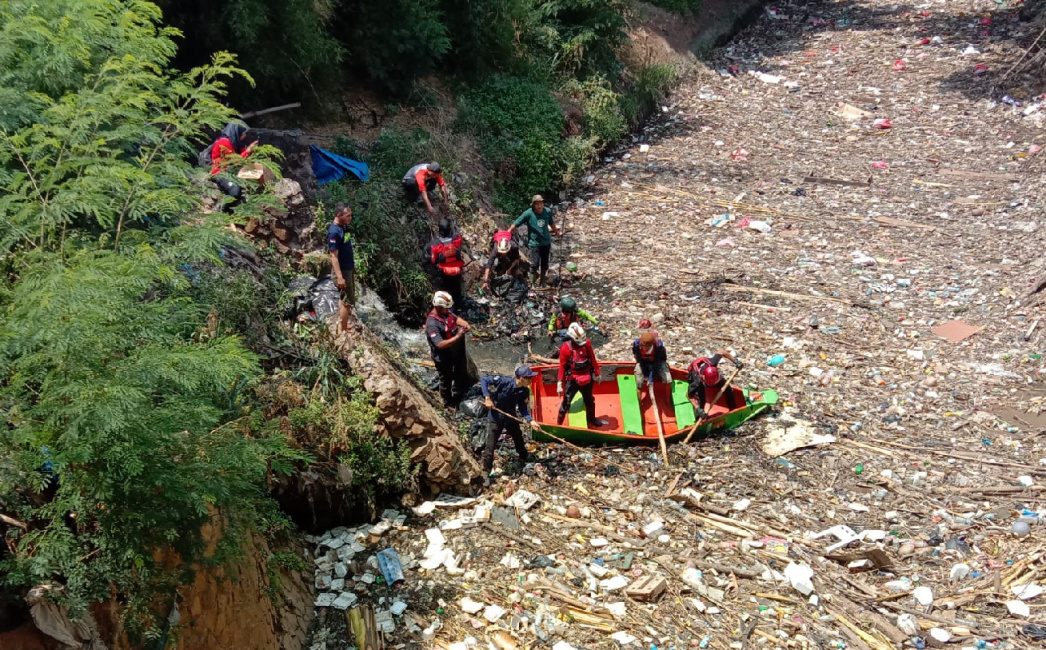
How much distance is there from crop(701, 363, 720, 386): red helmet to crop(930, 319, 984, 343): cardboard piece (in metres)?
3.49

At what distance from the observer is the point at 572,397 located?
829cm

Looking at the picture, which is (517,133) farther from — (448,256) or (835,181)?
(835,181)

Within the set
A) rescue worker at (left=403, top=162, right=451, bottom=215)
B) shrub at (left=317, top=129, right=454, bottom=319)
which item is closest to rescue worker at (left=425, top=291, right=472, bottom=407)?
shrub at (left=317, top=129, right=454, bottom=319)

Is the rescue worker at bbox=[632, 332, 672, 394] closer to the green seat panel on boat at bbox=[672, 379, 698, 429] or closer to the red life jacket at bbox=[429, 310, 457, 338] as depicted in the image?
the green seat panel on boat at bbox=[672, 379, 698, 429]

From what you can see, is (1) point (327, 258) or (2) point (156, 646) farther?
(1) point (327, 258)

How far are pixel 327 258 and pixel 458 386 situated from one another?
6.95ft

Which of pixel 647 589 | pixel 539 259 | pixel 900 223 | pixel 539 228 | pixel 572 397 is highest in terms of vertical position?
pixel 539 228

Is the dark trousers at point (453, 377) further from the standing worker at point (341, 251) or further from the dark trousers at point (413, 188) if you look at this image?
the dark trousers at point (413, 188)

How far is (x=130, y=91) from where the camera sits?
481cm

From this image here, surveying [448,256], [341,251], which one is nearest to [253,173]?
[341,251]

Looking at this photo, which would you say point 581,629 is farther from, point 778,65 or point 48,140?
point 778,65

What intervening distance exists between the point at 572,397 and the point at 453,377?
1.29 m

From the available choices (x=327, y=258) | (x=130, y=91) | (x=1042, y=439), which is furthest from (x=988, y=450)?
(x=130, y=91)

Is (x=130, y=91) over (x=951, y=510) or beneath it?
over
